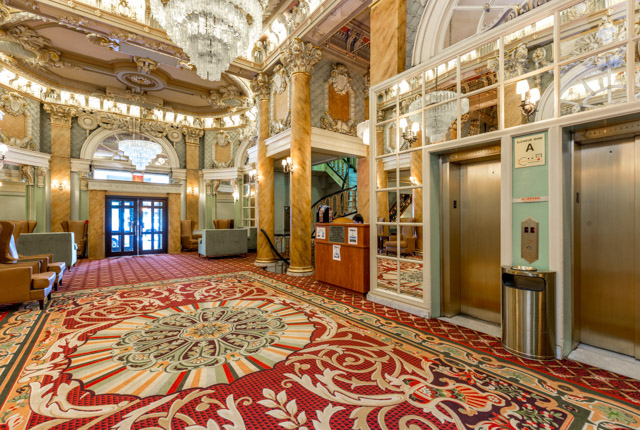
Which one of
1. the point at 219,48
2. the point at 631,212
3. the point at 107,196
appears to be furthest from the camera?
the point at 107,196

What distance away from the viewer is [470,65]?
3.57 meters

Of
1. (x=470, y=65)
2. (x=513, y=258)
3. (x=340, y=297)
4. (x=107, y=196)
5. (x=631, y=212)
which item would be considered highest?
(x=470, y=65)

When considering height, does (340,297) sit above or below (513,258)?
below

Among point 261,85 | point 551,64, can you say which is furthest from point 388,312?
point 261,85

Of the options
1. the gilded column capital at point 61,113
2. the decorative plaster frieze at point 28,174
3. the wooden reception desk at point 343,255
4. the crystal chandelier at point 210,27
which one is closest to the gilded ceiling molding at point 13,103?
the gilded column capital at point 61,113

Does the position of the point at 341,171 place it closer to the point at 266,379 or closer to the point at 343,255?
the point at 343,255

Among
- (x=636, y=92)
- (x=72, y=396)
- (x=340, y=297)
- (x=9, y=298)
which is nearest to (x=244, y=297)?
(x=340, y=297)

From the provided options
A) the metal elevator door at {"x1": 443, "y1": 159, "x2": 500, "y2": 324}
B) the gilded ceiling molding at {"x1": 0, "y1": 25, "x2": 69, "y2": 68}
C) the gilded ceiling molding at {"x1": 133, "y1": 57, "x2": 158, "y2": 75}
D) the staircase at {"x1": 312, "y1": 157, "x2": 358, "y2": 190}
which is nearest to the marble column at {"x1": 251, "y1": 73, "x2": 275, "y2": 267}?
the gilded ceiling molding at {"x1": 133, "y1": 57, "x2": 158, "y2": 75}

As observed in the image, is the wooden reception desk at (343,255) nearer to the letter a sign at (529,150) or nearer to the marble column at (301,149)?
the marble column at (301,149)

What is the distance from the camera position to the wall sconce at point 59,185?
10.9 meters

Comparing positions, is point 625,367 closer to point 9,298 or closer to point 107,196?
point 9,298

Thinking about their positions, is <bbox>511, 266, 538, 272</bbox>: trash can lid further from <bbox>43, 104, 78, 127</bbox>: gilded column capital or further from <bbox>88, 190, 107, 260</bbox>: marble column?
<bbox>43, 104, 78, 127</bbox>: gilded column capital

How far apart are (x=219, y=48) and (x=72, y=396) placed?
459cm

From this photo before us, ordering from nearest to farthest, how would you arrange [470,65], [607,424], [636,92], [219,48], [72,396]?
[607,424] < [72,396] < [636,92] < [470,65] < [219,48]
